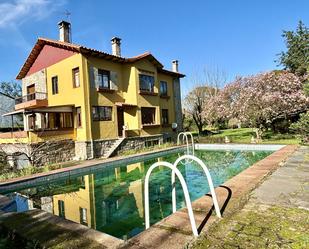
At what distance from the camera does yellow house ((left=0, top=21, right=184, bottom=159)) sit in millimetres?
18219

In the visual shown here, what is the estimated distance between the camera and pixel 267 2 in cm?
1720

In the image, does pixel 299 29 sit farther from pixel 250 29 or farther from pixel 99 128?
pixel 99 128

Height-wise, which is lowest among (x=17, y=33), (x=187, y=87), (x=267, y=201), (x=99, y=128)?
(x=267, y=201)

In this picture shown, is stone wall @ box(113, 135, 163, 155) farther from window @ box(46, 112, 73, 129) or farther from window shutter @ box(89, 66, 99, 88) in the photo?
window shutter @ box(89, 66, 99, 88)

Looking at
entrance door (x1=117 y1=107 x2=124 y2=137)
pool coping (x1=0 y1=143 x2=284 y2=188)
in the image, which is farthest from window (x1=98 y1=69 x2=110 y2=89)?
pool coping (x1=0 y1=143 x2=284 y2=188)

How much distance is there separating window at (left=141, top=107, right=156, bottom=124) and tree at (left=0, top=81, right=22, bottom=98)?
104 ft

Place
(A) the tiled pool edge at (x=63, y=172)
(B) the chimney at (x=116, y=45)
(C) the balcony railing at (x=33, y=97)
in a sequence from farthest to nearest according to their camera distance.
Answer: (B) the chimney at (x=116, y=45) → (C) the balcony railing at (x=33, y=97) → (A) the tiled pool edge at (x=63, y=172)

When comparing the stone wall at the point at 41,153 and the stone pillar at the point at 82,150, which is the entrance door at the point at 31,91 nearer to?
the stone wall at the point at 41,153

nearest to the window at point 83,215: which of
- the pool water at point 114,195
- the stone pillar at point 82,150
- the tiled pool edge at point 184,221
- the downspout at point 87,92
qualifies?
the pool water at point 114,195

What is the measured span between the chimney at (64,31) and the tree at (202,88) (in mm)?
18592

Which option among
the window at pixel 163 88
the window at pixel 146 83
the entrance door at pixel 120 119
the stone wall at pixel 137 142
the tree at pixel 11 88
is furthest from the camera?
the tree at pixel 11 88

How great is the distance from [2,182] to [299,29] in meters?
34.4

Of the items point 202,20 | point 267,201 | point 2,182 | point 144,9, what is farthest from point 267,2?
point 2,182

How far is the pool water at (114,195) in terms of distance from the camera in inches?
275
